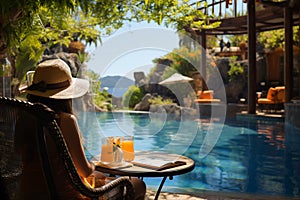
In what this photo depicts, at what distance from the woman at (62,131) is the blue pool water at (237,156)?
1.86 m

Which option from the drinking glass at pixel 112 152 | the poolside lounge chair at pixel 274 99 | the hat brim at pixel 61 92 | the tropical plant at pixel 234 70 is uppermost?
the tropical plant at pixel 234 70

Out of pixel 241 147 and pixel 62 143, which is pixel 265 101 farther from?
pixel 62 143

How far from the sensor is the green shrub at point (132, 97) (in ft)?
58.9

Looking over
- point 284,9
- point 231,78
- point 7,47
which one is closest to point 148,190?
point 7,47

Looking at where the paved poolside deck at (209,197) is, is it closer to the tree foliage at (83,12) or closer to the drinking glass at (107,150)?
the drinking glass at (107,150)

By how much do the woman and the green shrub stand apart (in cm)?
1580

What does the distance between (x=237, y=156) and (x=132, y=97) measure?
493 inches

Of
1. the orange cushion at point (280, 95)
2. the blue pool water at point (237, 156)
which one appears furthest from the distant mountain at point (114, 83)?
the orange cushion at point (280, 95)

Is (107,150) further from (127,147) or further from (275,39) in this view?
(275,39)

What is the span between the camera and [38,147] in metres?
1.29

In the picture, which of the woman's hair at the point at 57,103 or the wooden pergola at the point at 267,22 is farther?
the wooden pergola at the point at 267,22

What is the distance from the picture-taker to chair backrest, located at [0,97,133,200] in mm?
1213

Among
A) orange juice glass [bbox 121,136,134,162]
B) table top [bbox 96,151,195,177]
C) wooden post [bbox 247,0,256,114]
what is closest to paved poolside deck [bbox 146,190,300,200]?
table top [bbox 96,151,195,177]

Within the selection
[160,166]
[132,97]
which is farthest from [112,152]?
[132,97]
